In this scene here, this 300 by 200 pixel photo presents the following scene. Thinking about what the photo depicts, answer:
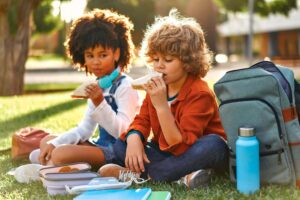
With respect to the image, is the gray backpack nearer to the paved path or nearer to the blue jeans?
the blue jeans

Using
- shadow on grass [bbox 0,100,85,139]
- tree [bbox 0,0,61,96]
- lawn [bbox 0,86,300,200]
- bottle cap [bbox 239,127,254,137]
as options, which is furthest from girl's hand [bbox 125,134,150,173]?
tree [bbox 0,0,61,96]

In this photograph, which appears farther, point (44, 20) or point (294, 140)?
point (44, 20)

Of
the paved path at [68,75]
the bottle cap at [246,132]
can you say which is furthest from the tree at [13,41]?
the bottle cap at [246,132]

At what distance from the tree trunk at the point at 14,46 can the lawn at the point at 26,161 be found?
2900 millimetres

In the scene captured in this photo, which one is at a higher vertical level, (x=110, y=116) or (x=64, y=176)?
(x=110, y=116)

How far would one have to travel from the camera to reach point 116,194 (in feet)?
8.85

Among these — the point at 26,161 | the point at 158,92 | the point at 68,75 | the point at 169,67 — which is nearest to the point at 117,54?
the point at 169,67

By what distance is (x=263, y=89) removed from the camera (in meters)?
2.72

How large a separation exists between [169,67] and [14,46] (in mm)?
8107

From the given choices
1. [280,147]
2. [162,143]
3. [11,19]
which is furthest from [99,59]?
[11,19]

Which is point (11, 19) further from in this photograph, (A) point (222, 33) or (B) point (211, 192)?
(A) point (222, 33)

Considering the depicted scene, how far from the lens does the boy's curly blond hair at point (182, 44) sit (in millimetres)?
3014

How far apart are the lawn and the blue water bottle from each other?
51 mm

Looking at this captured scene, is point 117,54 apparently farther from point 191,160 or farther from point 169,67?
point 191,160
